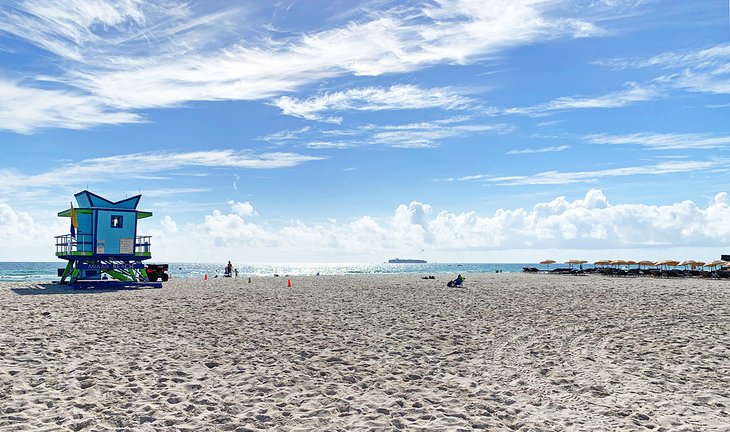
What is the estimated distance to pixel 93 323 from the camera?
1420cm

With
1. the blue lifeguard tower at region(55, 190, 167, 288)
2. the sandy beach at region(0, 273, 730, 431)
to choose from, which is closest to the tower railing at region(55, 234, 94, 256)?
the blue lifeguard tower at region(55, 190, 167, 288)

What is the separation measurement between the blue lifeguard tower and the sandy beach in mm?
14385

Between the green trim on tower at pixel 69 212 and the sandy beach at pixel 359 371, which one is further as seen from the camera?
the green trim on tower at pixel 69 212

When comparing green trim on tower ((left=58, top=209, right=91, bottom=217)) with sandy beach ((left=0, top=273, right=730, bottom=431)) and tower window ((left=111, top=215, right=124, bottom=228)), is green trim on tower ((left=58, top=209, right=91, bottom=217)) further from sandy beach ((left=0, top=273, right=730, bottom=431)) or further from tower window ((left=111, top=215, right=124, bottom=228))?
sandy beach ((left=0, top=273, right=730, bottom=431))

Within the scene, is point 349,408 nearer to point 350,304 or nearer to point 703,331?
point 703,331

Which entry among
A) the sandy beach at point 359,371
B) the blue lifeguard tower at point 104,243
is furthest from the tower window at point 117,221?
the sandy beach at point 359,371

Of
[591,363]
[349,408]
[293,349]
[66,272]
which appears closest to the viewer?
[349,408]

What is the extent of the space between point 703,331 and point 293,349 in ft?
37.2

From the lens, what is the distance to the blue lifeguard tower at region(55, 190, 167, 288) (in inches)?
1196

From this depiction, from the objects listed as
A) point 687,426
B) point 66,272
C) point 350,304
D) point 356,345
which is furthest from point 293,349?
point 66,272

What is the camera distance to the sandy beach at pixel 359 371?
7051 millimetres

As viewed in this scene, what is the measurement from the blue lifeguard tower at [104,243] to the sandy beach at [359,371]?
14385 mm

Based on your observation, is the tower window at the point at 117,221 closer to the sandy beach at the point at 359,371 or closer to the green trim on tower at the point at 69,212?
the green trim on tower at the point at 69,212

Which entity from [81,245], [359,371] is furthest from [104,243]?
[359,371]
